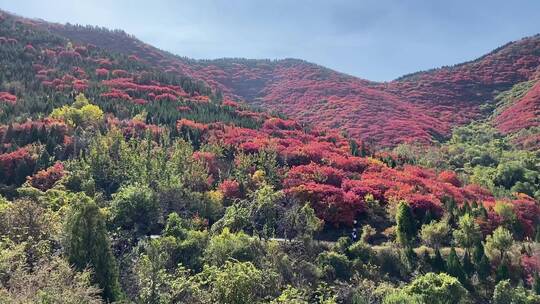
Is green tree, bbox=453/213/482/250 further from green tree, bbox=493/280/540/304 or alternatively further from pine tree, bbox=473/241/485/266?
green tree, bbox=493/280/540/304

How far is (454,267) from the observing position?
40.3m

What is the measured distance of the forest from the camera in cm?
2981

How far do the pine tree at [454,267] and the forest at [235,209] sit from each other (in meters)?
0.15

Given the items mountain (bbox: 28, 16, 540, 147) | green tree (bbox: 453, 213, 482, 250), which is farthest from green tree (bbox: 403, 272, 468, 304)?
mountain (bbox: 28, 16, 540, 147)

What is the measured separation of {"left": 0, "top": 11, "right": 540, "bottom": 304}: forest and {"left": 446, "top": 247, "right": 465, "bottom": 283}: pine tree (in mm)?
149

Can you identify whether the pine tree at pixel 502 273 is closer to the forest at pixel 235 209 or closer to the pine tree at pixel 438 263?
the forest at pixel 235 209

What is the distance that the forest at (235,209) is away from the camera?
29.8 meters

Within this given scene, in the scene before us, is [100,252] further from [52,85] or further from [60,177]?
[52,85]

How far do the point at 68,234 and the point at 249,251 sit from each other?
1259 cm

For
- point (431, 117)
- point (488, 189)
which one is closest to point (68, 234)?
point (488, 189)

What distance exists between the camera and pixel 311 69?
176750mm

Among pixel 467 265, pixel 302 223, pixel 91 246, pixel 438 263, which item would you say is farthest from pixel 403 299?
pixel 91 246

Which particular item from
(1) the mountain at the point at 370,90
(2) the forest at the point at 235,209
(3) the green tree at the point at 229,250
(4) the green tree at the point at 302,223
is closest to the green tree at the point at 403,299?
(2) the forest at the point at 235,209

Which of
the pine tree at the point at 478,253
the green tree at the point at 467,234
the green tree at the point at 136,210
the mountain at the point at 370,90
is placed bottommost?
the green tree at the point at 136,210
